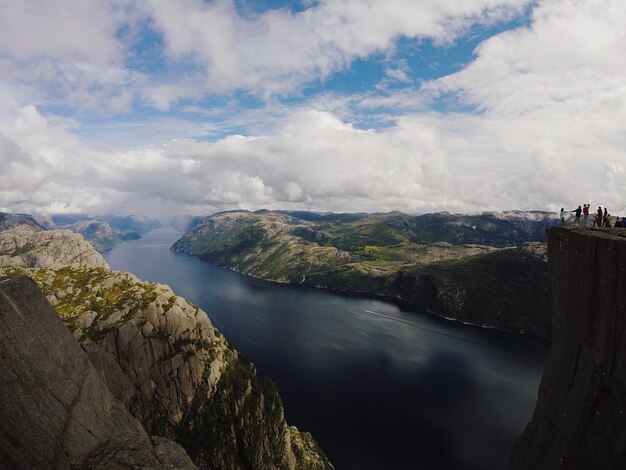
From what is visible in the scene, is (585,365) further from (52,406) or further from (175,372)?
(175,372)

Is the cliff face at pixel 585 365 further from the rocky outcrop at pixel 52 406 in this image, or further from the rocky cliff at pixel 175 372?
the rocky cliff at pixel 175 372

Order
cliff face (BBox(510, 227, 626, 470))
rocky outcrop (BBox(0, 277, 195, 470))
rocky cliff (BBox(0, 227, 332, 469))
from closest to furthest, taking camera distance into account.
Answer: rocky outcrop (BBox(0, 277, 195, 470)) < cliff face (BBox(510, 227, 626, 470)) < rocky cliff (BBox(0, 227, 332, 469))

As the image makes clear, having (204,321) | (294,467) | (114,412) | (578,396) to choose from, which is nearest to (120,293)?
(204,321)

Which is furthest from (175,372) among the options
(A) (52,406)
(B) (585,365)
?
(B) (585,365)

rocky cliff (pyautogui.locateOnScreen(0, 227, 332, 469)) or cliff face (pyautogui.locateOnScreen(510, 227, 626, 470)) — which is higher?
cliff face (pyautogui.locateOnScreen(510, 227, 626, 470))

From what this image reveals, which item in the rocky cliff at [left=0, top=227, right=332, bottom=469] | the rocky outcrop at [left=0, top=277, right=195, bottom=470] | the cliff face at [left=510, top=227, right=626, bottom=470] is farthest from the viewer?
the rocky cliff at [left=0, top=227, right=332, bottom=469]

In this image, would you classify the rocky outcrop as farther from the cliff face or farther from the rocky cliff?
the rocky cliff

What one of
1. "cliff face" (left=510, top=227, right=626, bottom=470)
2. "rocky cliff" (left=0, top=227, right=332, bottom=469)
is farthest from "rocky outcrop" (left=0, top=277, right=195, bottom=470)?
"rocky cliff" (left=0, top=227, right=332, bottom=469)

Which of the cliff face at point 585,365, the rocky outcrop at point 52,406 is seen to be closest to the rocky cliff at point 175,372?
the rocky outcrop at point 52,406
